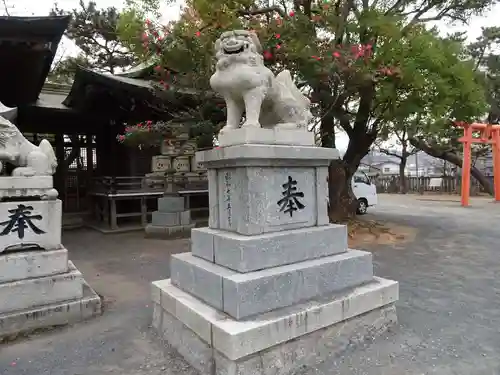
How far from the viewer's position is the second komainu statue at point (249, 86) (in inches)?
117

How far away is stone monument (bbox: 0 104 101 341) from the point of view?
341 cm

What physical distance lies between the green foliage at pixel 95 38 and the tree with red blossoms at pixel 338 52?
977cm

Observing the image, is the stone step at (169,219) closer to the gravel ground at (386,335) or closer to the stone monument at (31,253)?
the gravel ground at (386,335)

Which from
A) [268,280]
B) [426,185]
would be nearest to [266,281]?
[268,280]

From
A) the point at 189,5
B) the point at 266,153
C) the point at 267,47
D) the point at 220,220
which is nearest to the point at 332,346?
the point at 220,220

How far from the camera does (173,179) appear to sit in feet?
30.6

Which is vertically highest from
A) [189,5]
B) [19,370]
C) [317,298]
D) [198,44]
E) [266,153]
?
[189,5]

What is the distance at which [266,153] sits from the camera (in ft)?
9.18

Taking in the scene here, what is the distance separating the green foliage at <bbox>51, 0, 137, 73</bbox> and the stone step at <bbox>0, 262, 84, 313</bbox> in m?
13.9

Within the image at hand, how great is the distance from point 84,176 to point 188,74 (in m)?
6.14

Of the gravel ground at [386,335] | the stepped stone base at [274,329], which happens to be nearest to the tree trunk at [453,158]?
the gravel ground at [386,335]

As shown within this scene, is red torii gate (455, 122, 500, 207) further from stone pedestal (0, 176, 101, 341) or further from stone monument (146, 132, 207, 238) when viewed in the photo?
stone pedestal (0, 176, 101, 341)

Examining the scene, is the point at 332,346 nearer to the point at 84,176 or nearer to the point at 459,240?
the point at 459,240

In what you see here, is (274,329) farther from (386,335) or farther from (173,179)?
(173,179)
